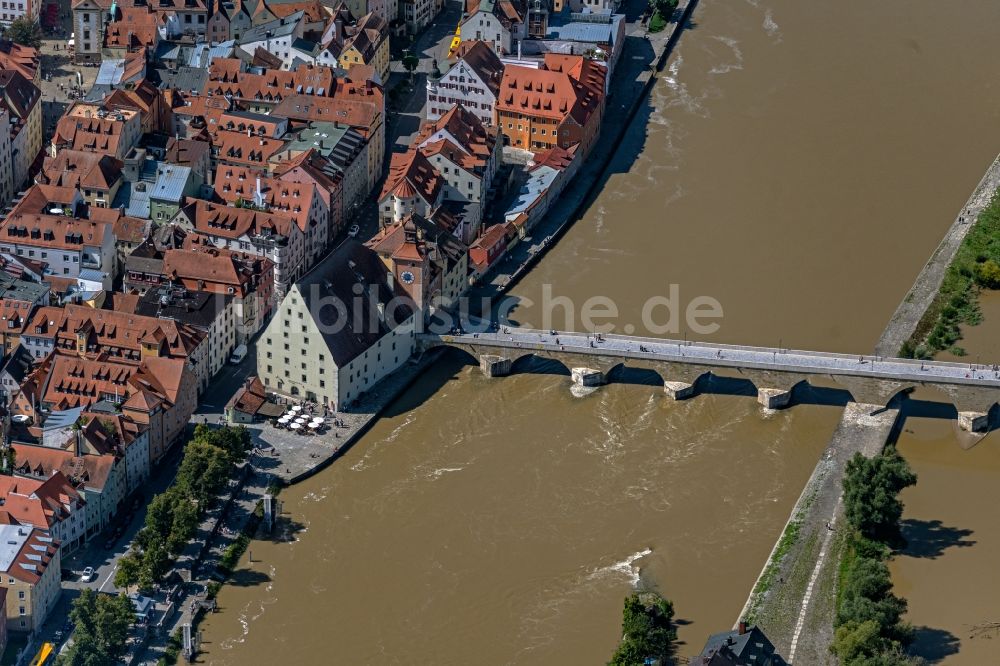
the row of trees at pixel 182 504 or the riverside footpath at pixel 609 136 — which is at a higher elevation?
the riverside footpath at pixel 609 136

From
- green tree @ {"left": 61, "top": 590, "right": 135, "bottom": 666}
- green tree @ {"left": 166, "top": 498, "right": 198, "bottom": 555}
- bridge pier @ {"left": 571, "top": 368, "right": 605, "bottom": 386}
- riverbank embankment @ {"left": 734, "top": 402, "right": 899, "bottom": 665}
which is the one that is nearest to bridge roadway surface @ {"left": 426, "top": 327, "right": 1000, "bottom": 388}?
bridge pier @ {"left": 571, "top": 368, "right": 605, "bottom": 386}

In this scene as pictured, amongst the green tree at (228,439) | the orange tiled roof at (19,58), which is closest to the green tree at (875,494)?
the green tree at (228,439)

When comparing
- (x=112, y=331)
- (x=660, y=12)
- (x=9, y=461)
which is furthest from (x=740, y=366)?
(x=660, y=12)

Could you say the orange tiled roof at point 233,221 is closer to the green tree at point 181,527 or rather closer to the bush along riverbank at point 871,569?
the green tree at point 181,527

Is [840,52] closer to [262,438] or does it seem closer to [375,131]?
[375,131]

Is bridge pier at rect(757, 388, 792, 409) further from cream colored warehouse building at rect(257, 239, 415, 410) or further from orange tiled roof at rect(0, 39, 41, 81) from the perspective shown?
orange tiled roof at rect(0, 39, 41, 81)

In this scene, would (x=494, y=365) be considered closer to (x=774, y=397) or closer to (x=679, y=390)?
(x=679, y=390)
